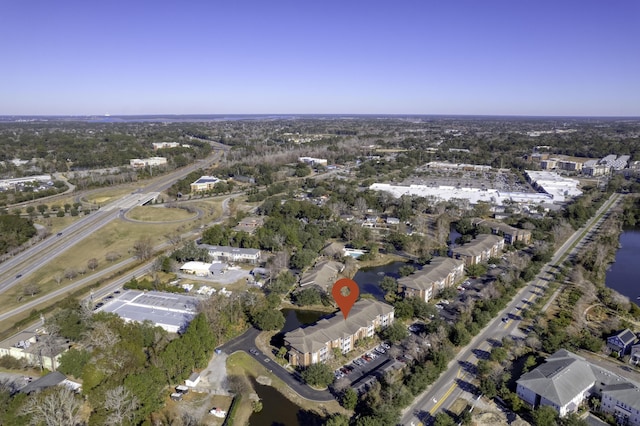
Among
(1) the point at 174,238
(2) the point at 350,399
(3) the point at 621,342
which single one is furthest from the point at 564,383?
(1) the point at 174,238

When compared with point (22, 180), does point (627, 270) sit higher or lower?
lower

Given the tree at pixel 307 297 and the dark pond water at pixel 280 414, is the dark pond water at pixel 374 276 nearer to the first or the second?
the tree at pixel 307 297

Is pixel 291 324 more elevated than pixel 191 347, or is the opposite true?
pixel 191 347

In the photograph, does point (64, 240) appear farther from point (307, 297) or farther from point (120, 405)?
point (120, 405)

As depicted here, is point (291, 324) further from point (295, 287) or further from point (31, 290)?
point (31, 290)

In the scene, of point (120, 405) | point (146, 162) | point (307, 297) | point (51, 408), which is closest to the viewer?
point (51, 408)

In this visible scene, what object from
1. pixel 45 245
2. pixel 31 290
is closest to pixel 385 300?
pixel 31 290
